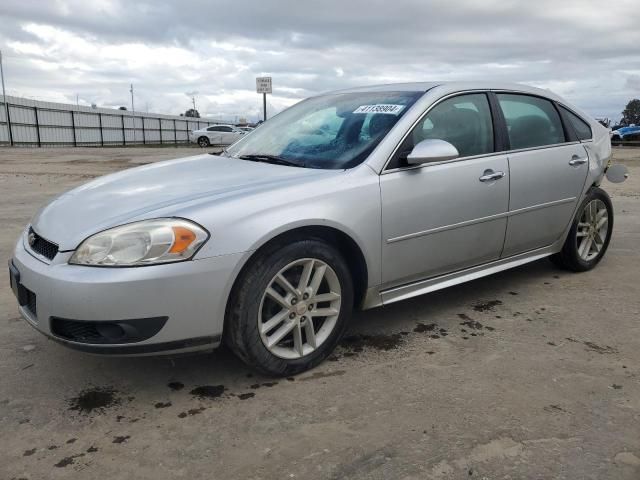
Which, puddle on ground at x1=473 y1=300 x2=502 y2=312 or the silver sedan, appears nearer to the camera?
the silver sedan

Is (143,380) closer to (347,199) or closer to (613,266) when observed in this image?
(347,199)

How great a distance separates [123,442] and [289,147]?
1.92 metres

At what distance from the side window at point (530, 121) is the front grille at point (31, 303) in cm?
295

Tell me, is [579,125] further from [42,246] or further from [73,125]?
[73,125]

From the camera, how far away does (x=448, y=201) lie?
10.7 ft

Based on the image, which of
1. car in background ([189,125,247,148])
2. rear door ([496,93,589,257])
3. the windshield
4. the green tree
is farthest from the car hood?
the green tree

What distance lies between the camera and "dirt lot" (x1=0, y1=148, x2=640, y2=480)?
210cm

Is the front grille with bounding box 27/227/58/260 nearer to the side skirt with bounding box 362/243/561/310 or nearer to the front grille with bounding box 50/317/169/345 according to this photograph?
the front grille with bounding box 50/317/169/345

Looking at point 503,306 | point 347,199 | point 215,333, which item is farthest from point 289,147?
point 503,306

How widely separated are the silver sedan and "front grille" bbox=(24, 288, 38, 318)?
18mm

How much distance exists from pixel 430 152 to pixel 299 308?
3.57 ft

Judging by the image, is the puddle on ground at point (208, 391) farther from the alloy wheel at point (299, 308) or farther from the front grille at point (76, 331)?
the front grille at point (76, 331)

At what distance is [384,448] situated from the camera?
2.18 m

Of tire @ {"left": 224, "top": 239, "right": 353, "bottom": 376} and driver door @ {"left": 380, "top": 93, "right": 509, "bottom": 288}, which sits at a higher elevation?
driver door @ {"left": 380, "top": 93, "right": 509, "bottom": 288}
